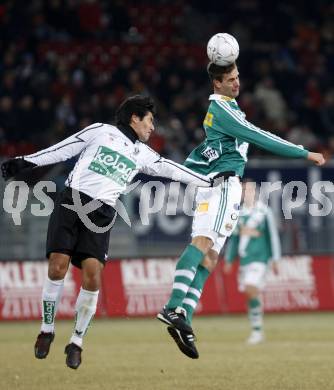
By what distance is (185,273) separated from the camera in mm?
9758

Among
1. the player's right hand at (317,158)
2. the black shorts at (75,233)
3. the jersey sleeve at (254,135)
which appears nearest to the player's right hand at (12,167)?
the black shorts at (75,233)

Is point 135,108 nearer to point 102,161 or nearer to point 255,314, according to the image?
point 102,161

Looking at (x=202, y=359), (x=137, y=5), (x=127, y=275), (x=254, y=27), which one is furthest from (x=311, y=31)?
(x=202, y=359)

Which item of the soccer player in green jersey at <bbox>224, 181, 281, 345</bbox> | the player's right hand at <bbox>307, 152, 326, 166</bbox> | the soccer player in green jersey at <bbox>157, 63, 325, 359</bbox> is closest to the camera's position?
the player's right hand at <bbox>307, 152, 326, 166</bbox>

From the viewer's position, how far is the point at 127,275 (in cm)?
2053

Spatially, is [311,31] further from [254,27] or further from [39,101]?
[39,101]

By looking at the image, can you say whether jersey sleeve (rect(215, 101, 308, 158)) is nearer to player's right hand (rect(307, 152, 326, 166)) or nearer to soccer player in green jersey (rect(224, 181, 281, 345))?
player's right hand (rect(307, 152, 326, 166))

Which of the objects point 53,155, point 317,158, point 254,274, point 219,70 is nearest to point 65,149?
point 53,155

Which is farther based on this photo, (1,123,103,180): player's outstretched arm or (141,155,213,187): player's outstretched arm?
(141,155,213,187): player's outstretched arm

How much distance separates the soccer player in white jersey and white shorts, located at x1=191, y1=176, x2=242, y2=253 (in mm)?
225

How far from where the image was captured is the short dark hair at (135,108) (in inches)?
396

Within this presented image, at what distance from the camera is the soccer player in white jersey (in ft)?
32.2

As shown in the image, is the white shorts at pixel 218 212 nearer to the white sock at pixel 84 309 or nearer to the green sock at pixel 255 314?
the white sock at pixel 84 309

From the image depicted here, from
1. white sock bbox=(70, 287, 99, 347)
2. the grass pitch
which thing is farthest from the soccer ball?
the grass pitch
